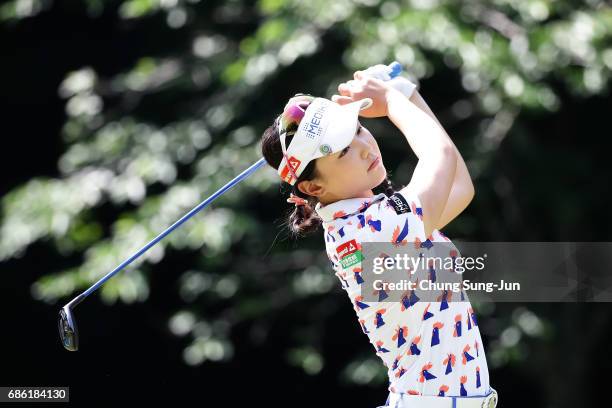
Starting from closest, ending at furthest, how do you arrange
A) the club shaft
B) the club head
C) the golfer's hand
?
the golfer's hand, the club shaft, the club head

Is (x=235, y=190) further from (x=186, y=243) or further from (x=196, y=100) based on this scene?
(x=196, y=100)

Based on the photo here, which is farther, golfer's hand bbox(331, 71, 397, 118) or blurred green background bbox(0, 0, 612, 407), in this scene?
blurred green background bbox(0, 0, 612, 407)

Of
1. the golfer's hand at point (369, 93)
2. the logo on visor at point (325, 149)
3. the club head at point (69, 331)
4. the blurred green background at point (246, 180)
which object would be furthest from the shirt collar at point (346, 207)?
the blurred green background at point (246, 180)

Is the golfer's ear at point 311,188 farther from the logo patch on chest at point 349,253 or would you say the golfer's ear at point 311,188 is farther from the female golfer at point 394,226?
the logo patch on chest at point 349,253

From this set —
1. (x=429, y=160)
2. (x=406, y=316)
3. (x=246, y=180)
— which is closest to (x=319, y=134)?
(x=429, y=160)

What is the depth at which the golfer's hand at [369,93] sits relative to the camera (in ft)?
7.31

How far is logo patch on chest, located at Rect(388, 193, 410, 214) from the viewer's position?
2061 millimetres

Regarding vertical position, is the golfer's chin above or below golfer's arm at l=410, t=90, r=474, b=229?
above

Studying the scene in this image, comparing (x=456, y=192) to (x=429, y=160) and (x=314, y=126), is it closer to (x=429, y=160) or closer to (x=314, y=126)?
(x=429, y=160)

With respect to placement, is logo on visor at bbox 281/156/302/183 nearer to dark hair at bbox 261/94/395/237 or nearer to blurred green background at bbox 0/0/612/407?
dark hair at bbox 261/94/395/237

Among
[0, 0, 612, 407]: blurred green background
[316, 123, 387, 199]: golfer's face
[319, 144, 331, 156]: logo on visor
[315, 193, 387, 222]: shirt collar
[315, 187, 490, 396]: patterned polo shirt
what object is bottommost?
[0, 0, 612, 407]: blurred green background

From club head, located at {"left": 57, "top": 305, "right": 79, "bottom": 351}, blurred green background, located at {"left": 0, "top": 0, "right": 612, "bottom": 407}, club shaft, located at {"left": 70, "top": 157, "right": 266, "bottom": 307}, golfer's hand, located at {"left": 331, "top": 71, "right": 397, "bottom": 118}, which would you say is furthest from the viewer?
blurred green background, located at {"left": 0, "top": 0, "right": 612, "bottom": 407}

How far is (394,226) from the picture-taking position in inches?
80.8

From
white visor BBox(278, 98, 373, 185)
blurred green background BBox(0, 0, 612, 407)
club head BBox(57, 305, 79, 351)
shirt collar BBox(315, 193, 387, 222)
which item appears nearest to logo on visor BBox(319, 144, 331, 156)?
white visor BBox(278, 98, 373, 185)
